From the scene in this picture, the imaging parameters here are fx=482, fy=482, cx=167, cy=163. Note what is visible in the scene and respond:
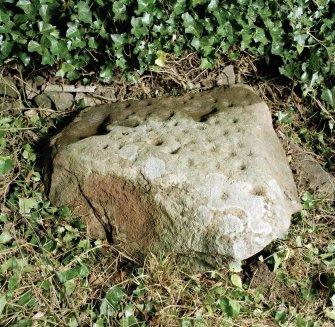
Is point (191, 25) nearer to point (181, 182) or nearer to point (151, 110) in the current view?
point (151, 110)

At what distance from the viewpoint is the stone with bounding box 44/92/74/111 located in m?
3.57

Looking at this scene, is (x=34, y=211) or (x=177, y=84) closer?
(x=34, y=211)

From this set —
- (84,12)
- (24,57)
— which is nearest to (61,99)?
(24,57)

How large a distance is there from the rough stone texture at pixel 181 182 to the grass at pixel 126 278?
0.12 m

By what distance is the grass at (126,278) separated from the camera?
2.53 metres

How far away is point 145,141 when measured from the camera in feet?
9.71

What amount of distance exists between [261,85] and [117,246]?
1769 mm

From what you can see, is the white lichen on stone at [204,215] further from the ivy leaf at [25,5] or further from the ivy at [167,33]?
the ivy leaf at [25,5]

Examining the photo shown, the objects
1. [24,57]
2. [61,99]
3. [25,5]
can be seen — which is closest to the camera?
[25,5]

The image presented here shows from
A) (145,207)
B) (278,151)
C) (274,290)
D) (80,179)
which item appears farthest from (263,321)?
(80,179)

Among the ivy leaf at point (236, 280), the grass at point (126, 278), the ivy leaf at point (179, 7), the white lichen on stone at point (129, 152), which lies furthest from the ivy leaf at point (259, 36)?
the ivy leaf at point (236, 280)

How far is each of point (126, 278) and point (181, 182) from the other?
2.06 feet

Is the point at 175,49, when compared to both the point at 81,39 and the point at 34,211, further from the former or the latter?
the point at 34,211

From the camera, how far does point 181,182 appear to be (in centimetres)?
271
